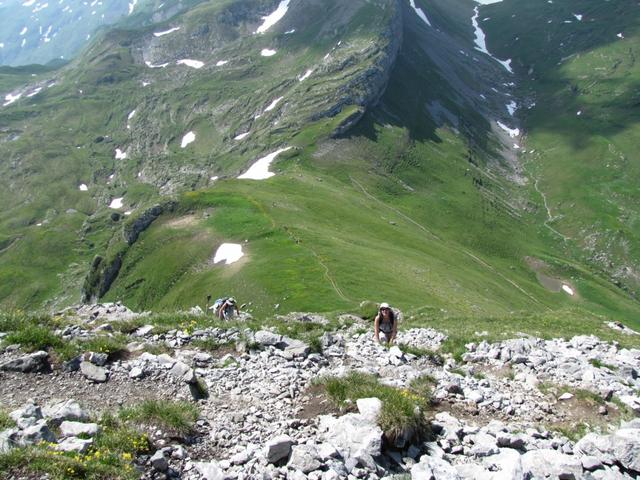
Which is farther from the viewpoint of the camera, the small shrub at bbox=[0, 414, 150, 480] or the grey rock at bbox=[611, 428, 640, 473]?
the grey rock at bbox=[611, 428, 640, 473]

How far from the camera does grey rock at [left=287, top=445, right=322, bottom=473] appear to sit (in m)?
10.3

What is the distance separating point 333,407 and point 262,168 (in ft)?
397

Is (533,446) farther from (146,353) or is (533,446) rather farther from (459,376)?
(146,353)

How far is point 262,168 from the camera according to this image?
428 ft

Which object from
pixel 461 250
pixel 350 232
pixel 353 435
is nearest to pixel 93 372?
pixel 353 435

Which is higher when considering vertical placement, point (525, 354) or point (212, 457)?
point (212, 457)

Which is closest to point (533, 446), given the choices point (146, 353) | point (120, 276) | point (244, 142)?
point (146, 353)

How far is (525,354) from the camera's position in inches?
774

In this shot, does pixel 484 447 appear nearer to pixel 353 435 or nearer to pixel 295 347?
pixel 353 435

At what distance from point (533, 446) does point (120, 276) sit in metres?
84.4

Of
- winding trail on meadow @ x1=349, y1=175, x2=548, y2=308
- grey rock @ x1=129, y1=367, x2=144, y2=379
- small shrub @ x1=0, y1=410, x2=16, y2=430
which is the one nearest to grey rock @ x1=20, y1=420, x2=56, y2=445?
small shrub @ x1=0, y1=410, x2=16, y2=430

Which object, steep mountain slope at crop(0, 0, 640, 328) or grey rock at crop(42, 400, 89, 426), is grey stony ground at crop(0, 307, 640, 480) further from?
steep mountain slope at crop(0, 0, 640, 328)

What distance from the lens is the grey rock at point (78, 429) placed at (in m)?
10.6

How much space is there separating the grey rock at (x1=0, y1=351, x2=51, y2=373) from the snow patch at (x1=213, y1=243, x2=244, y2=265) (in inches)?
1979
